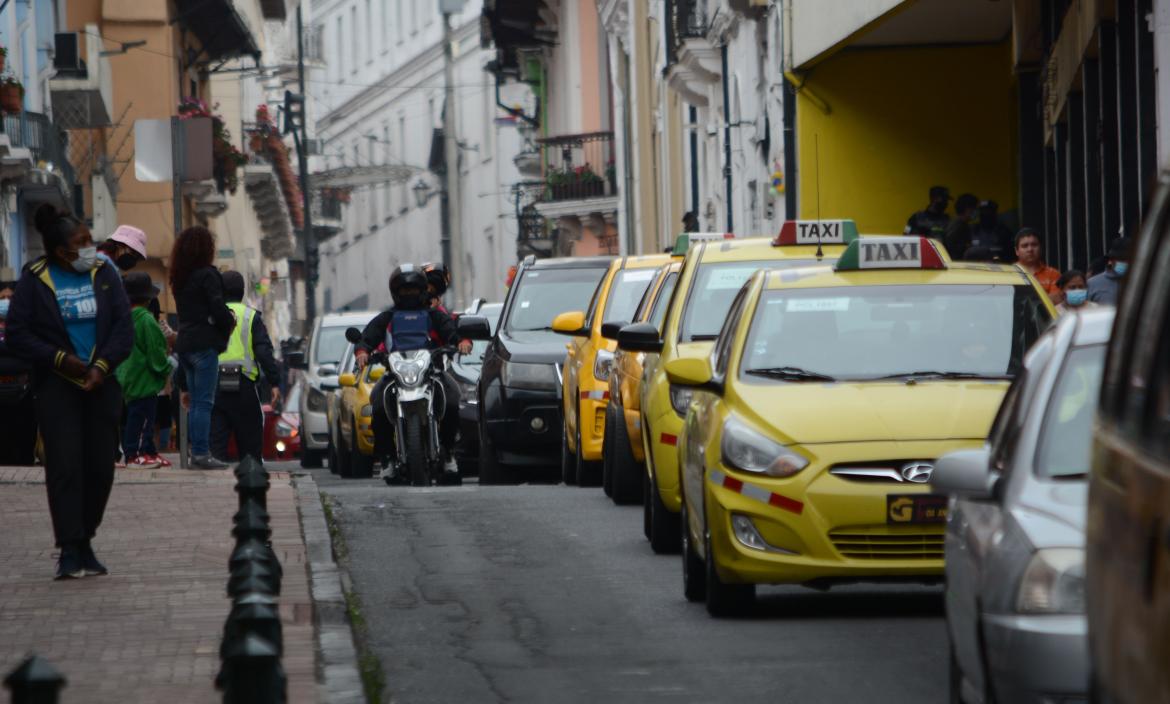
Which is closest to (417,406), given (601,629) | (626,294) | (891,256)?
(626,294)

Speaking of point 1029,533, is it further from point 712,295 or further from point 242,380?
point 242,380

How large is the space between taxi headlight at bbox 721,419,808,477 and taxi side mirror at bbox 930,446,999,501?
109 inches

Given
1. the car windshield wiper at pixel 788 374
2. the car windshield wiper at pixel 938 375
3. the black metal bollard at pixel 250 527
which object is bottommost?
the black metal bollard at pixel 250 527

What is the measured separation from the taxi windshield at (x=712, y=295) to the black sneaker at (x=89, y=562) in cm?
380

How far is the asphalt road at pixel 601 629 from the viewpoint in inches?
331

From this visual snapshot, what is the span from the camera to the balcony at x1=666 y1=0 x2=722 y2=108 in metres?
38.0

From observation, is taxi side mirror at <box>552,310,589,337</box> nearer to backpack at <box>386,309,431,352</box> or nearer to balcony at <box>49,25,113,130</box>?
backpack at <box>386,309,431,352</box>

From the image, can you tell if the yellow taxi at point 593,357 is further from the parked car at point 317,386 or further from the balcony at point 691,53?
the balcony at point 691,53

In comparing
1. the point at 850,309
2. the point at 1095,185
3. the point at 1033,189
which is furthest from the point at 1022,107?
the point at 850,309

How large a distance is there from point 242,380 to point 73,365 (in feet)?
21.3

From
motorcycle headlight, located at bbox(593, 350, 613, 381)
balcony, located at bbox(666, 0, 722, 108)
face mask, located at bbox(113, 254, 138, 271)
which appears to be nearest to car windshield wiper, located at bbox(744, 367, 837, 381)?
motorcycle headlight, located at bbox(593, 350, 613, 381)

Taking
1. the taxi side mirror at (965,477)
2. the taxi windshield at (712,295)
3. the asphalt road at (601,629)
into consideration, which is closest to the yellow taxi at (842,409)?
the asphalt road at (601,629)

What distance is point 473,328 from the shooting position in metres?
19.2

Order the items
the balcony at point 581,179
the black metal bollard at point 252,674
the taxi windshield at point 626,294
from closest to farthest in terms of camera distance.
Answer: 1. the black metal bollard at point 252,674
2. the taxi windshield at point 626,294
3. the balcony at point 581,179
